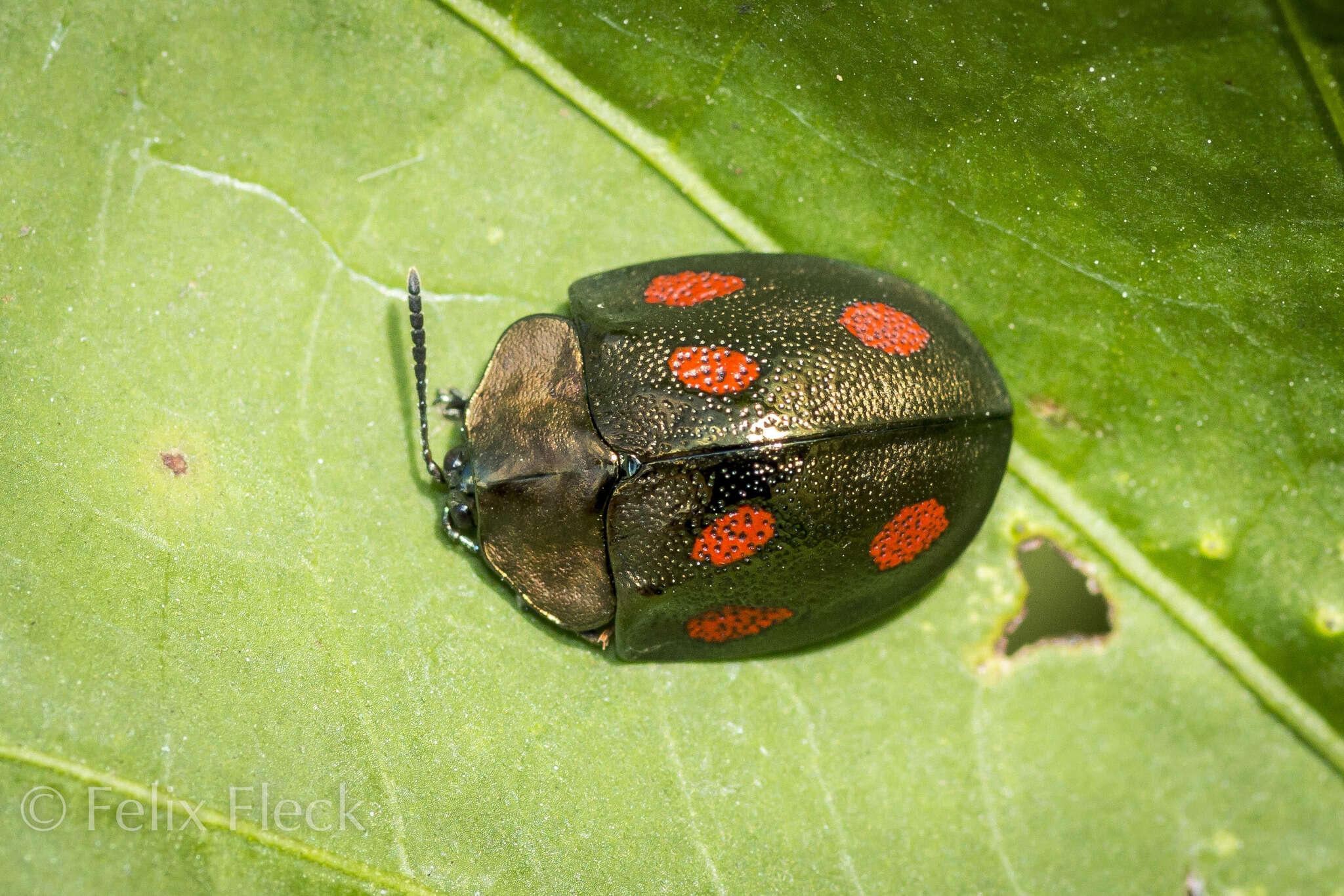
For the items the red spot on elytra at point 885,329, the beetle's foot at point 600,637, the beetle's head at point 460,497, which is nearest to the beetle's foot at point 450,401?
the beetle's head at point 460,497

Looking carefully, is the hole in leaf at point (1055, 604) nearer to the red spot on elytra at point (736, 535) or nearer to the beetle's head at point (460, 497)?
the red spot on elytra at point (736, 535)

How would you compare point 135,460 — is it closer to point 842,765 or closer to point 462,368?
point 462,368

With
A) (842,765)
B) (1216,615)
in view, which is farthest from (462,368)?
(1216,615)

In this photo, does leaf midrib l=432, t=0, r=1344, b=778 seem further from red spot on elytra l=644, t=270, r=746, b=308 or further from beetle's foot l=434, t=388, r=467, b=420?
beetle's foot l=434, t=388, r=467, b=420

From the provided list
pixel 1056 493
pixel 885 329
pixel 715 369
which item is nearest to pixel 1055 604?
pixel 1056 493

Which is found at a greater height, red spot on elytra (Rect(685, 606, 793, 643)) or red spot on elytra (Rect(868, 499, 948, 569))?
red spot on elytra (Rect(868, 499, 948, 569))

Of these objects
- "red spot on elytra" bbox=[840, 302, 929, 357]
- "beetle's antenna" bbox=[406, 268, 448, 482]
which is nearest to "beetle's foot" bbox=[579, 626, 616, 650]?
"beetle's antenna" bbox=[406, 268, 448, 482]

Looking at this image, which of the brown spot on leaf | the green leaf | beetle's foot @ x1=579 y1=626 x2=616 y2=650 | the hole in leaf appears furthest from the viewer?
the hole in leaf

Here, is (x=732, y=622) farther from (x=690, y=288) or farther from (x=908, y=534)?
(x=690, y=288)
